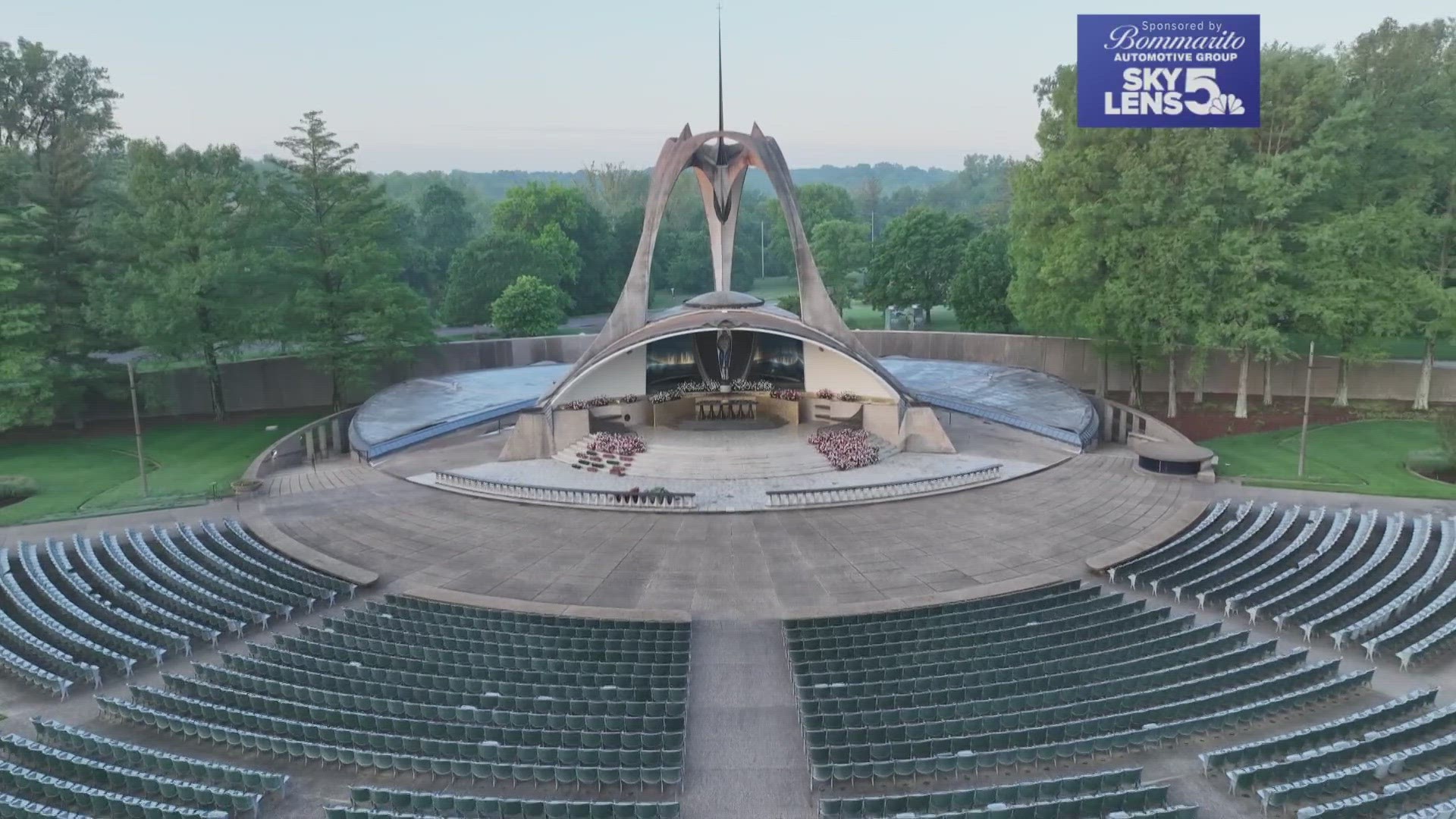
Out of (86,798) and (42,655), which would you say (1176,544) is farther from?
(42,655)

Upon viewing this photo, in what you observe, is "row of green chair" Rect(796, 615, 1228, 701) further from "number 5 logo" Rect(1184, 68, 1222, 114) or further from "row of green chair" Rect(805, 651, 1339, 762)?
"number 5 logo" Rect(1184, 68, 1222, 114)

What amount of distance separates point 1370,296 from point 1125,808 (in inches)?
1562

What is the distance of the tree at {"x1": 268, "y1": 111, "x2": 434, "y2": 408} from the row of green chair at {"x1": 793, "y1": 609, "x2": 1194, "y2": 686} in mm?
38510

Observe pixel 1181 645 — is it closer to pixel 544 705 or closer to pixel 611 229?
pixel 544 705

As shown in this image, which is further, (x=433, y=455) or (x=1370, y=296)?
(x=1370, y=296)

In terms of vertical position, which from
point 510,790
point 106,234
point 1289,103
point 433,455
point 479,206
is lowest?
point 510,790

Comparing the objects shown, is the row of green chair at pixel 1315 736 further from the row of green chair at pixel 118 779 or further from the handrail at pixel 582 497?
the handrail at pixel 582 497

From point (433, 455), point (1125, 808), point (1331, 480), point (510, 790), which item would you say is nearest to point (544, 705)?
point (510, 790)

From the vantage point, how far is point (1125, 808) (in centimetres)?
1305

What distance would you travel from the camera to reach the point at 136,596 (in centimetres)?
2178

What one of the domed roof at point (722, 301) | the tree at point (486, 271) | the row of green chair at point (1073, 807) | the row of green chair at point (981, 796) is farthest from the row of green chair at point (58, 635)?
the tree at point (486, 271)

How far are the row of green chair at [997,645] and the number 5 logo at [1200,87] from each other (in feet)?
102

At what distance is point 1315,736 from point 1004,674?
16.9 feet

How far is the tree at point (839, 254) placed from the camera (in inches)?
3300
